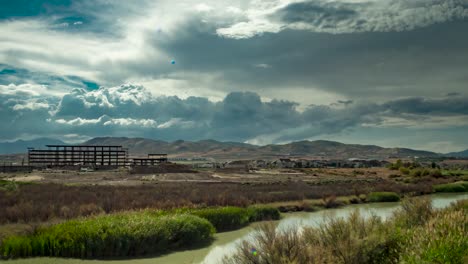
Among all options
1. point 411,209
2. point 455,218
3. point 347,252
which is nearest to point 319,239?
point 347,252

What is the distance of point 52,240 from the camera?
1458 centimetres

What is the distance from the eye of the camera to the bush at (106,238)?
47.2 ft

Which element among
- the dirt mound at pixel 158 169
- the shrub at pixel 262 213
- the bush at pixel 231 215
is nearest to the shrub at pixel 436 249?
the bush at pixel 231 215

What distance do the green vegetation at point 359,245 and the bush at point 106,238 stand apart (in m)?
6.17

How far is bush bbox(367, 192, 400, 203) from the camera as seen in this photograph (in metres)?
37.4

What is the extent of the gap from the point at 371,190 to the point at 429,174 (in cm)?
3412

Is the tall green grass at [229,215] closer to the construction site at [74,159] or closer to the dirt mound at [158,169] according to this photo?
the dirt mound at [158,169]

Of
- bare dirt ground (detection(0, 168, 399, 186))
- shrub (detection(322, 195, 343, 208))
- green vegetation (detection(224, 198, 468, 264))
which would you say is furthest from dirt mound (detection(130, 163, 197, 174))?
green vegetation (detection(224, 198, 468, 264))

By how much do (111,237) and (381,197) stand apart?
28.4m

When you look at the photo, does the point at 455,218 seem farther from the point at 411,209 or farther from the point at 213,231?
the point at 213,231

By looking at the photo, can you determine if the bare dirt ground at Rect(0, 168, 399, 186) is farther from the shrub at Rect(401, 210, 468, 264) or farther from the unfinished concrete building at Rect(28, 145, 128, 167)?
the shrub at Rect(401, 210, 468, 264)

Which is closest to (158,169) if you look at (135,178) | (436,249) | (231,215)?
(135,178)

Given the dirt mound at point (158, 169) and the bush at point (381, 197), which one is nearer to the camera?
the bush at point (381, 197)

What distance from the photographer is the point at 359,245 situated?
10.3 metres
